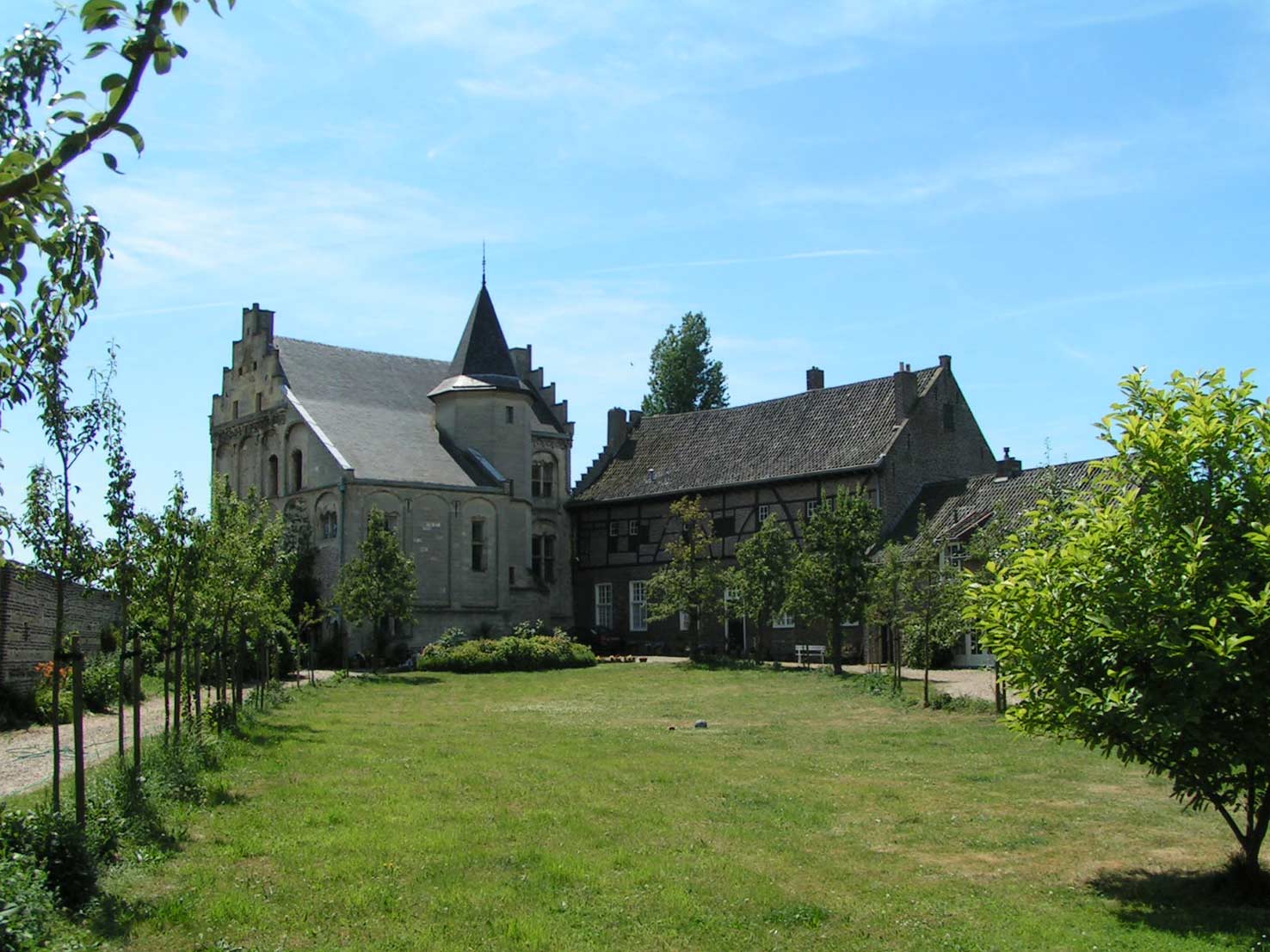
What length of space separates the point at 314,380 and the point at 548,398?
11.9 metres

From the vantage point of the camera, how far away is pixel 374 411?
52.7 m

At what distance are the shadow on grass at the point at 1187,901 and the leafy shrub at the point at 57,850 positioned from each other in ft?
26.8

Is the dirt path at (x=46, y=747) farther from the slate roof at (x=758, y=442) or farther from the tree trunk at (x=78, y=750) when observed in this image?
the slate roof at (x=758, y=442)

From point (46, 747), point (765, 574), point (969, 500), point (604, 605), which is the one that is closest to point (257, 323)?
point (604, 605)

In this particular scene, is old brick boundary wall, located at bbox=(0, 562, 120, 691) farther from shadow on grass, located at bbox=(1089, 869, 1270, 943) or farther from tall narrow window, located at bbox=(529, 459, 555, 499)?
tall narrow window, located at bbox=(529, 459, 555, 499)

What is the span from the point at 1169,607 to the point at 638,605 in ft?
146

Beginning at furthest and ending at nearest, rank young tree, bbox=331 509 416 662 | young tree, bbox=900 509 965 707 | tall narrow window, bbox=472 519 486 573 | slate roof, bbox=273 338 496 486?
1. tall narrow window, bbox=472 519 486 573
2. slate roof, bbox=273 338 496 486
3. young tree, bbox=331 509 416 662
4. young tree, bbox=900 509 965 707

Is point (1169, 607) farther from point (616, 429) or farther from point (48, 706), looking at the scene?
point (616, 429)

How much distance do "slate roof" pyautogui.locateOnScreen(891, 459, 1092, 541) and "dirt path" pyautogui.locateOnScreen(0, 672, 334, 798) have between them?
974 inches

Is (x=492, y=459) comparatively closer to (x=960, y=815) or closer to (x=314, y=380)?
(x=314, y=380)

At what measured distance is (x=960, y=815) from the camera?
1420 cm

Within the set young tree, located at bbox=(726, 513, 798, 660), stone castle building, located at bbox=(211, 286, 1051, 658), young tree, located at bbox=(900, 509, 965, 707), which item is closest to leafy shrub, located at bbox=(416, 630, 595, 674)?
stone castle building, located at bbox=(211, 286, 1051, 658)

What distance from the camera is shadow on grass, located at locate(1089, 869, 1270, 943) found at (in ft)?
32.2

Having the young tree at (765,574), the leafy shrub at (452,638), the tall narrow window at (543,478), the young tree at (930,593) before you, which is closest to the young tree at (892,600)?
the young tree at (930,593)
